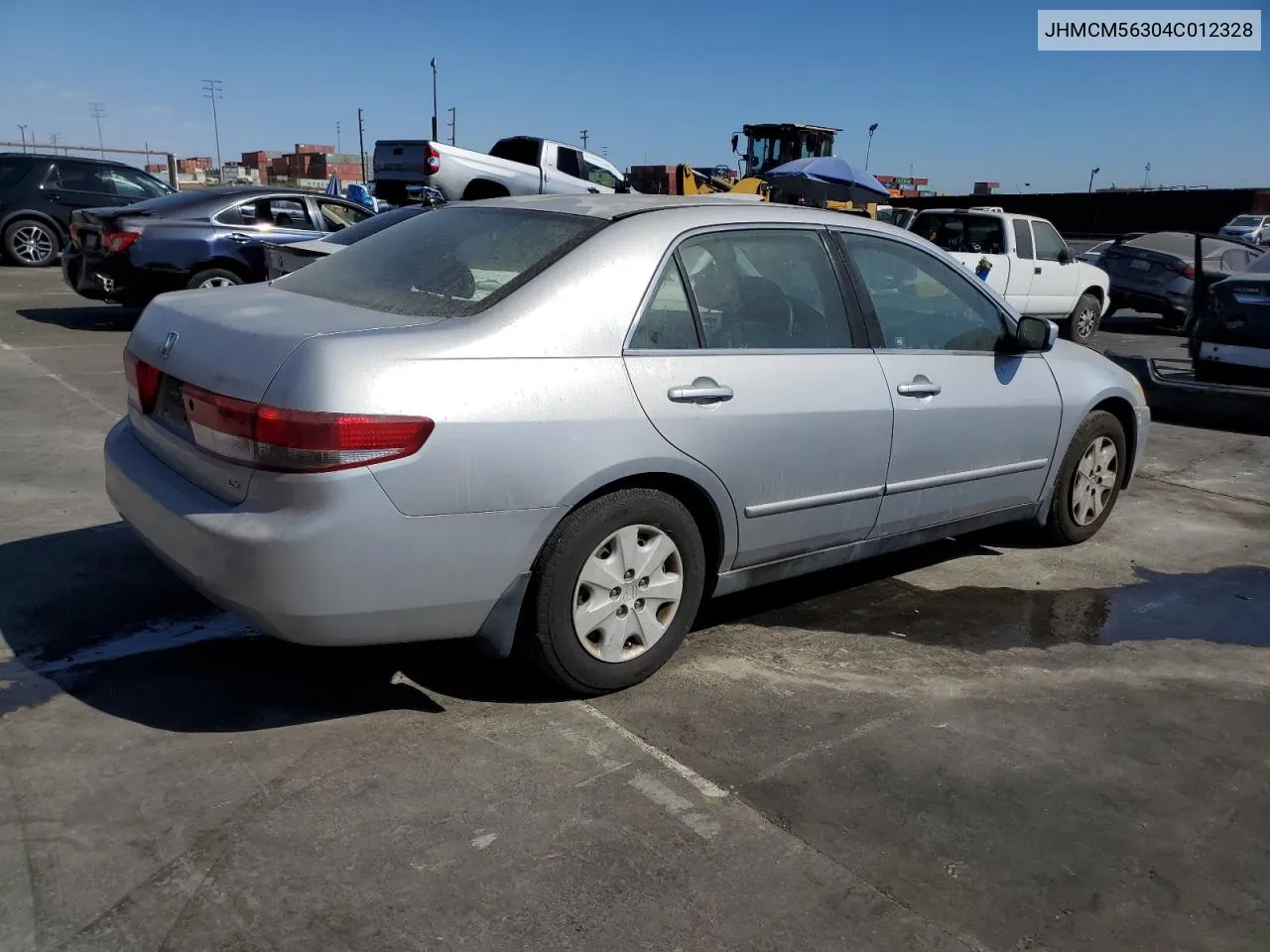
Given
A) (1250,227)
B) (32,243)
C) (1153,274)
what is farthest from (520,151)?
(1250,227)

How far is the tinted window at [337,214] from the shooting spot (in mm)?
11869

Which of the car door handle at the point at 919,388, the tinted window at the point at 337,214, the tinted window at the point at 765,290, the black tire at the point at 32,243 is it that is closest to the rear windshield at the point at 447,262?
the tinted window at the point at 765,290

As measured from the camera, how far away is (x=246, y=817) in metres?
2.78

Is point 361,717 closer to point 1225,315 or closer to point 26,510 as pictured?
point 26,510

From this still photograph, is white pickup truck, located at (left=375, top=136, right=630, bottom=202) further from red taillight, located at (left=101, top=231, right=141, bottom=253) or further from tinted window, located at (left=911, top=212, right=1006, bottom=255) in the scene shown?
red taillight, located at (left=101, top=231, right=141, bottom=253)

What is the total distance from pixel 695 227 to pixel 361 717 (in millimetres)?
2002

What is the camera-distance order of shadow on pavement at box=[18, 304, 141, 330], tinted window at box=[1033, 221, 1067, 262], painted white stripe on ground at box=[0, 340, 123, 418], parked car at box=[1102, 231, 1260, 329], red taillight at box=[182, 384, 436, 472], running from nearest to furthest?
red taillight at box=[182, 384, 436, 472]
painted white stripe on ground at box=[0, 340, 123, 418]
shadow on pavement at box=[18, 304, 141, 330]
tinted window at box=[1033, 221, 1067, 262]
parked car at box=[1102, 231, 1260, 329]

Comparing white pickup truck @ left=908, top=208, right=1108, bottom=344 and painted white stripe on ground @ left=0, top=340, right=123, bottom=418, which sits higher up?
white pickup truck @ left=908, top=208, right=1108, bottom=344

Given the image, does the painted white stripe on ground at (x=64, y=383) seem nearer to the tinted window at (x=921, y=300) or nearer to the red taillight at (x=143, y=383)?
the red taillight at (x=143, y=383)

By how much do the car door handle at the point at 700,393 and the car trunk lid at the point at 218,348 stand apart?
81 centimetres

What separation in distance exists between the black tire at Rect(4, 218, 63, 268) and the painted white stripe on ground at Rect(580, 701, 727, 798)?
53.5 ft

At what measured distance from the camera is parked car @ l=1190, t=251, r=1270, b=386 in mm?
8477

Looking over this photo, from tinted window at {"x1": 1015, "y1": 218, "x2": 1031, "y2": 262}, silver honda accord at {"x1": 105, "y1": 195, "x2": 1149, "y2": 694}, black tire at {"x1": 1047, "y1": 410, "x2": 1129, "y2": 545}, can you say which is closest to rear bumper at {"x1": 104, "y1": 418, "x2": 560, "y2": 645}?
silver honda accord at {"x1": 105, "y1": 195, "x2": 1149, "y2": 694}

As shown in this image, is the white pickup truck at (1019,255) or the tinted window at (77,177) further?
the tinted window at (77,177)
